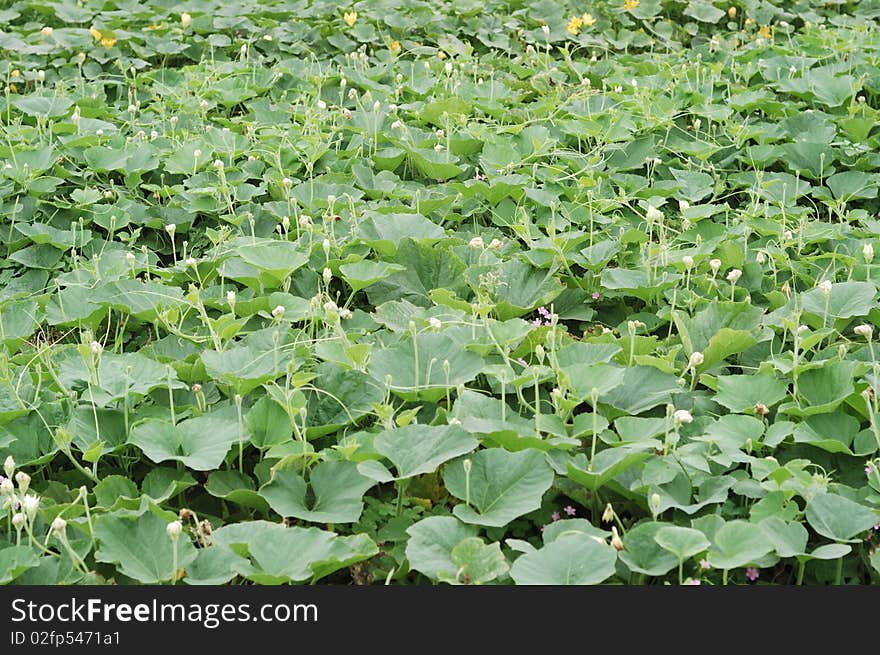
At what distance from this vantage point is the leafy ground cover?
6.77ft

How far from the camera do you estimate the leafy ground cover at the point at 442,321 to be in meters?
2.06

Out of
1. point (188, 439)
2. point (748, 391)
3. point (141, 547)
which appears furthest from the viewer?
point (748, 391)

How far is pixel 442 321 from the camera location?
9.02 ft

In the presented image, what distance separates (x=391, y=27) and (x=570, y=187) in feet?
8.06

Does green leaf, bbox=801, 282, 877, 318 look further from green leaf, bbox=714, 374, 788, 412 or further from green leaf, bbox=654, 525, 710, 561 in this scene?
green leaf, bbox=654, 525, 710, 561

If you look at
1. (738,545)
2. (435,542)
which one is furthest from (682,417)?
(435,542)

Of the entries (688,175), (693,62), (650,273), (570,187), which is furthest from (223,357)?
(693,62)

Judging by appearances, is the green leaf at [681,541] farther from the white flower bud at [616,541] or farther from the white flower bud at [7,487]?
the white flower bud at [7,487]

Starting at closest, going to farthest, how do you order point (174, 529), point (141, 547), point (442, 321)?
point (174, 529), point (141, 547), point (442, 321)

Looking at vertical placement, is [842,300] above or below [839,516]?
above

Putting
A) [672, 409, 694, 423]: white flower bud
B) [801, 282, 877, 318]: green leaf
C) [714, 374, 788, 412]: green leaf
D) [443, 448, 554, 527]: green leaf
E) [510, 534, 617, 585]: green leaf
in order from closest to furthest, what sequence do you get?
[510, 534, 617, 585]: green leaf < [443, 448, 554, 527]: green leaf < [672, 409, 694, 423]: white flower bud < [714, 374, 788, 412]: green leaf < [801, 282, 877, 318]: green leaf

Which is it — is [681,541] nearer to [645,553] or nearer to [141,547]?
[645,553]

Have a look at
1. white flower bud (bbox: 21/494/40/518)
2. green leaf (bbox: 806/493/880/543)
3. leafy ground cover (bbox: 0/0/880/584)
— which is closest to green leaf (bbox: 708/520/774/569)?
leafy ground cover (bbox: 0/0/880/584)

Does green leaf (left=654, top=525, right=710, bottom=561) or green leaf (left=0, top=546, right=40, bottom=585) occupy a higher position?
green leaf (left=654, top=525, right=710, bottom=561)
